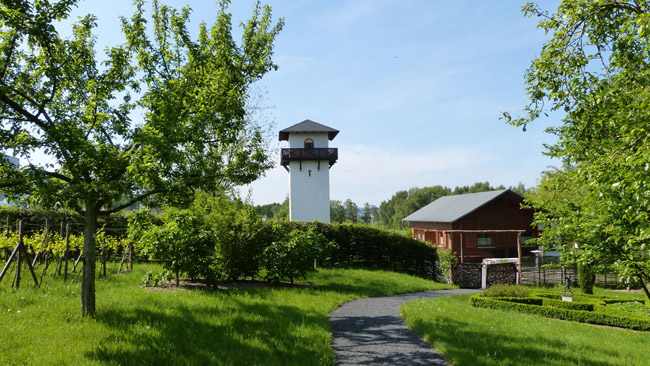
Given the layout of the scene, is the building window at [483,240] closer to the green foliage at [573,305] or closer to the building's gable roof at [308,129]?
the building's gable roof at [308,129]

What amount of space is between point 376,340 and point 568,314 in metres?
8.58

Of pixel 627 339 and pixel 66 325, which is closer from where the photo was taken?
pixel 66 325

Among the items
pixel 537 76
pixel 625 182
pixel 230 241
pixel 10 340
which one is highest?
pixel 537 76

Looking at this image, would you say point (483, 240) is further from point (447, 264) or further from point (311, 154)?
point (311, 154)

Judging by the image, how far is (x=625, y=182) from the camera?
15.8ft

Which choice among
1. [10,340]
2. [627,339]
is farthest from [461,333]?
[10,340]

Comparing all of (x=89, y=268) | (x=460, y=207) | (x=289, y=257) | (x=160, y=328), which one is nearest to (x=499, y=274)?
(x=460, y=207)

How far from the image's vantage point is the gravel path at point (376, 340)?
6980 millimetres

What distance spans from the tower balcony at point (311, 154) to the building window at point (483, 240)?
49.1 feet

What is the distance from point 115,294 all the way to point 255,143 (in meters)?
5.52

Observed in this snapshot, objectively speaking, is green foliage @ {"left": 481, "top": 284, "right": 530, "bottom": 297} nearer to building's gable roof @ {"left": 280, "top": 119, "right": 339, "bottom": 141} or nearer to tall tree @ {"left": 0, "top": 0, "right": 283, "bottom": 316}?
tall tree @ {"left": 0, "top": 0, "right": 283, "bottom": 316}

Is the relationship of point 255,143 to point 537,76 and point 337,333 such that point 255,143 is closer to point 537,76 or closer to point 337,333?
point 337,333

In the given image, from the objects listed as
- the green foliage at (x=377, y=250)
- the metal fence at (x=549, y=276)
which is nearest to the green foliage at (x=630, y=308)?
the metal fence at (x=549, y=276)

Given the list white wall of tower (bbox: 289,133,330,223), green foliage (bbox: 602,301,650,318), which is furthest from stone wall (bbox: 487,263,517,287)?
white wall of tower (bbox: 289,133,330,223)
